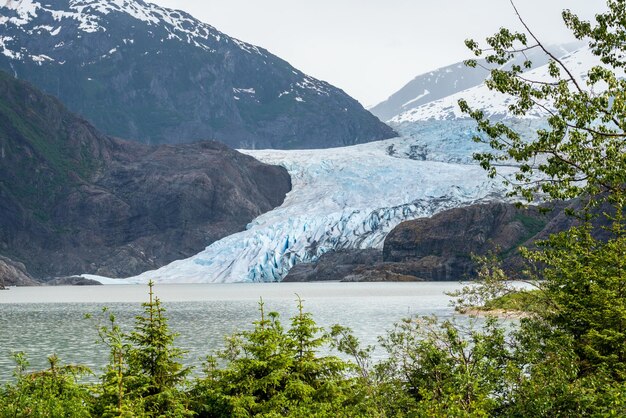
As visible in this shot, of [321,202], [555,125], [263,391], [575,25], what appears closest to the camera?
[263,391]

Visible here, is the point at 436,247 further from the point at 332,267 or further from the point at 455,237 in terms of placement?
the point at 332,267

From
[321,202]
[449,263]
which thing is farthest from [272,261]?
[449,263]

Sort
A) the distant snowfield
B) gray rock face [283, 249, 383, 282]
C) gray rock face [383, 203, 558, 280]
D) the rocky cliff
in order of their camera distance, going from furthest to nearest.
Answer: gray rock face [383, 203, 558, 280] < the rocky cliff < gray rock face [283, 249, 383, 282] < the distant snowfield

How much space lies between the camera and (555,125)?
1786 centimetres

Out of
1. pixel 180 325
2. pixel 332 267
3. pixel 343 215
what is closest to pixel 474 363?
pixel 180 325

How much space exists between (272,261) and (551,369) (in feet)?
472

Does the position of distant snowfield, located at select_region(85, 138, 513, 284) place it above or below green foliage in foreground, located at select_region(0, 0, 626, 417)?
above

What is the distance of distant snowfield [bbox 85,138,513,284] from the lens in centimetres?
16025

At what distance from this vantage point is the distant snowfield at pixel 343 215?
526 feet

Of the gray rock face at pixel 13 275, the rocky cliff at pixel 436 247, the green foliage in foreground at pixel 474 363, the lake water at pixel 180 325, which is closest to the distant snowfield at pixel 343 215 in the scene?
the rocky cliff at pixel 436 247

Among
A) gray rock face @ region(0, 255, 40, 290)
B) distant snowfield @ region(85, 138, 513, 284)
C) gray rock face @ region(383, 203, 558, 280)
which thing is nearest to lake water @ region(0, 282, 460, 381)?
distant snowfield @ region(85, 138, 513, 284)

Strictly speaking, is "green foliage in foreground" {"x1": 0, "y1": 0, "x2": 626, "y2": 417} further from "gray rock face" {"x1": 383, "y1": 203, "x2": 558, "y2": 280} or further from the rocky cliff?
"gray rock face" {"x1": 383, "y1": 203, "x2": 558, "y2": 280}

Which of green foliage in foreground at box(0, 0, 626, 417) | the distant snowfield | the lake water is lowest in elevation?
the lake water

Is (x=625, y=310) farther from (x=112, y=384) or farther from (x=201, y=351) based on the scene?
(x=201, y=351)
